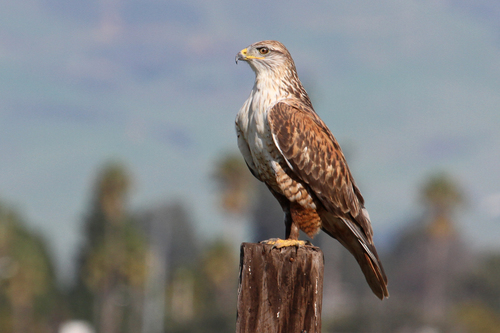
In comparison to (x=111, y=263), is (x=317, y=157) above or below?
below

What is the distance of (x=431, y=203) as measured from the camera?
6669 cm

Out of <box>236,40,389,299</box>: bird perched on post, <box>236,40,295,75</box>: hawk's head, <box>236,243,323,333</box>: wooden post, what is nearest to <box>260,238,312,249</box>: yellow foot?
<box>236,243,323,333</box>: wooden post

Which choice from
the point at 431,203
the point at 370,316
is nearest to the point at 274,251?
the point at 370,316

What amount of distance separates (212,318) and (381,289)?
168 feet

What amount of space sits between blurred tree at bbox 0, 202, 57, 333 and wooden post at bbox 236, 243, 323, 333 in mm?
59963

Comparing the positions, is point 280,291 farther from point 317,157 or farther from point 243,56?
point 243,56

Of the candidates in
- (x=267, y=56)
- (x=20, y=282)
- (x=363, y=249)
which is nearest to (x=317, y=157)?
(x=363, y=249)

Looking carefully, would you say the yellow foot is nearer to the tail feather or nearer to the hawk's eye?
the tail feather

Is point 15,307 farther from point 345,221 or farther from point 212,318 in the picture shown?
point 345,221

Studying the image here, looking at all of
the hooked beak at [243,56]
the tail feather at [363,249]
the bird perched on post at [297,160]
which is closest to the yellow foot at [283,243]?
the bird perched on post at [297,160]

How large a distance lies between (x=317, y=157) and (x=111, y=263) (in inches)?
2474

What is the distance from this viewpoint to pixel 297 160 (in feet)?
22.3

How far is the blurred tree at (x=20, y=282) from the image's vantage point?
64.4 meters

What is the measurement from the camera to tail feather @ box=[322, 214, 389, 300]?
265 inches
